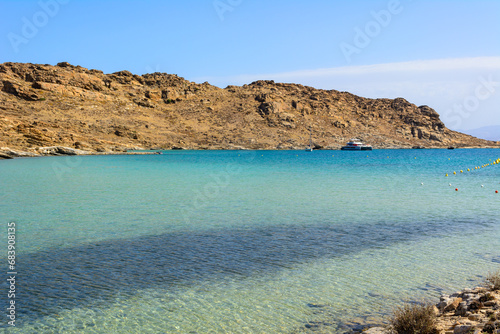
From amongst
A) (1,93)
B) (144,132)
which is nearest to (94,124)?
(144,132)

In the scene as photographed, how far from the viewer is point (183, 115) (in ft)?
466

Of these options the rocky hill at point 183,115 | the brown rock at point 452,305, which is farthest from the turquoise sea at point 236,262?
the rocky hill at point 183,115

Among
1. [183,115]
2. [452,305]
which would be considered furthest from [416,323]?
[183,115]

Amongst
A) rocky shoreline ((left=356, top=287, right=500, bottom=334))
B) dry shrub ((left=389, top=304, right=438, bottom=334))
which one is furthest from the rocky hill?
dry shrub ((left=389, top=304, right=438, bottom=334))

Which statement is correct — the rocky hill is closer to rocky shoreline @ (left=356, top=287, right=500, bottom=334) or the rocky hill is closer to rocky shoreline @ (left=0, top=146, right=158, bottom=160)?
rocky shoreline @ (left=0, top=146, right=158, bottom=160)

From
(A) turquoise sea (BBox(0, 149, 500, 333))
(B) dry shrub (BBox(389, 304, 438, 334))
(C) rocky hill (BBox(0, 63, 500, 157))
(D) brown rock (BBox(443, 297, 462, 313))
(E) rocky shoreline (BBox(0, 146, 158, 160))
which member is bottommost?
(A) turquoise sea (BBox(0, 149, 500, 333))

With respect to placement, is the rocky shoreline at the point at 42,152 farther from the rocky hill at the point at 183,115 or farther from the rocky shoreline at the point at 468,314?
the rocky shoreline at the point at 468,314

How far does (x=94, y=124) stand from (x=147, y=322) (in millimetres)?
110039

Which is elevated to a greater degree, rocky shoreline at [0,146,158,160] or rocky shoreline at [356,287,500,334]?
rocky shoreline at [0,146,158,160]

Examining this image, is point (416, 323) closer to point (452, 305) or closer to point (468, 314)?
point (468, 314)

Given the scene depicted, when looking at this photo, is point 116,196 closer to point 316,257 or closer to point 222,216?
point 222,216

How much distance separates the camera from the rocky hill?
10056 centimetres

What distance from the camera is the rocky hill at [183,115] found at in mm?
100562

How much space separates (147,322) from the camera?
687 centimetres
